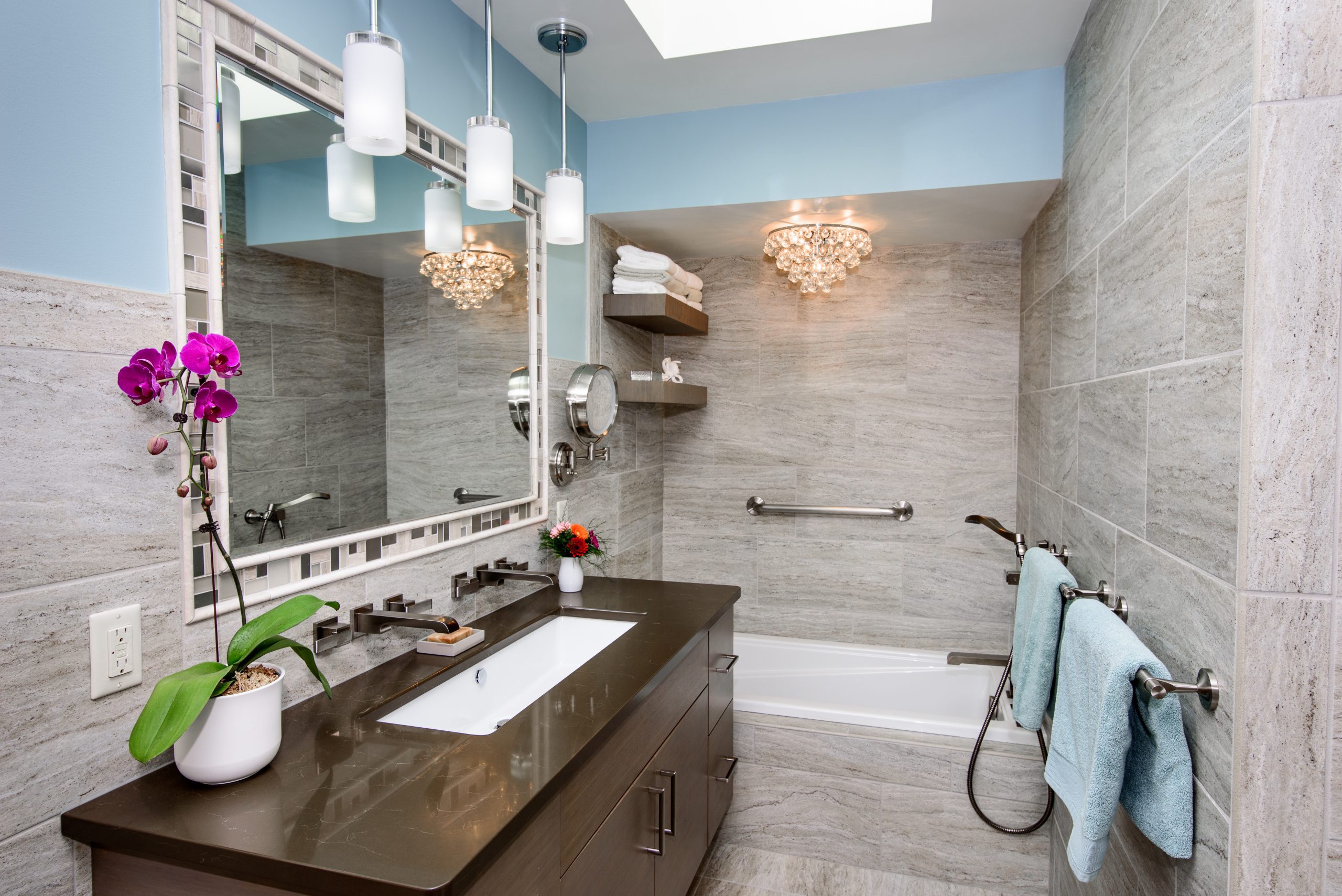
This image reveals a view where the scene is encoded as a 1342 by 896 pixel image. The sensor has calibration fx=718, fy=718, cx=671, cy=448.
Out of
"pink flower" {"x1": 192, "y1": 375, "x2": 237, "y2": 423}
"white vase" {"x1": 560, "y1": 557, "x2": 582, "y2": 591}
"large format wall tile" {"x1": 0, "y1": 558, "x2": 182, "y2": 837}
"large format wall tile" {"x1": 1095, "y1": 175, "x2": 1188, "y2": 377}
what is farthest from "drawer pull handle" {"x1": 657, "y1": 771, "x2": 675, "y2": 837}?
"large format wall tile" {"x1": 1095, "y1": 175, "x2": 1188, "y2": 377}

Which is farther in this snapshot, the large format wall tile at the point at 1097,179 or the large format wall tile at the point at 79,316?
the large format wall tile at the point at 1097,179

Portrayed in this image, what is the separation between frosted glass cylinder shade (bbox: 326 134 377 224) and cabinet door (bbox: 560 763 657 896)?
50.3 inches

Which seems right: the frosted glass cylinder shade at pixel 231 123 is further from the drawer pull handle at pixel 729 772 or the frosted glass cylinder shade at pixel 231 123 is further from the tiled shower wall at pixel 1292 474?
the drawer pull handle at pixel 729 772

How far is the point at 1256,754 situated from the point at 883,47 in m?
1.91

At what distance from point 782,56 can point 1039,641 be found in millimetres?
1744

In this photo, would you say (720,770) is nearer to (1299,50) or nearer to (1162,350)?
(1162,350)

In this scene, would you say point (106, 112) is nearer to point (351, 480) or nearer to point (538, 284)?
point (351, 480)

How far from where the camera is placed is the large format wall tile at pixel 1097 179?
1.59m

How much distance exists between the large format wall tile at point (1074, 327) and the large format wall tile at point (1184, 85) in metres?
0.34

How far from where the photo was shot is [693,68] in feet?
7.20

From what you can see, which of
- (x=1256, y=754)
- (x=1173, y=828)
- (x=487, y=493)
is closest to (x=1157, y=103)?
(x=1256, y=754)

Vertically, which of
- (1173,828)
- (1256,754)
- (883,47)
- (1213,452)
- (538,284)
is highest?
(883,47)

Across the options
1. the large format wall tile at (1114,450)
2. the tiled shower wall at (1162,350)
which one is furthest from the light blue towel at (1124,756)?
the large format wall tile at (1114,450)

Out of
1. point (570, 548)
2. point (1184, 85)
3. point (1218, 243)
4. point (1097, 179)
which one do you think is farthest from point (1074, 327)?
point (570, 548)
